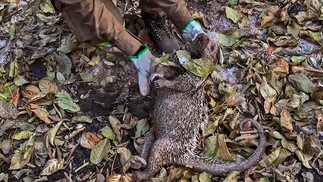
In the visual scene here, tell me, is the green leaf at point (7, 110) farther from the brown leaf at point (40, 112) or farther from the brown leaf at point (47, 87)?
the brown leaf at point (47, 87)

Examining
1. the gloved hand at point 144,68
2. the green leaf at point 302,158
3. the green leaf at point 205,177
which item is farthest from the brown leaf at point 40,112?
the green leaf at point 302,158

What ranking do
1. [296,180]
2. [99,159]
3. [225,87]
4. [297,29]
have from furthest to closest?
[297,29]
[225,87]
[99,159]
[296,180]

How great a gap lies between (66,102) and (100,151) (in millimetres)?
584

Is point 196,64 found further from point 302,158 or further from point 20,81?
point 20,81

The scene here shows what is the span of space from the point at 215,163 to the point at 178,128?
14.7 inches

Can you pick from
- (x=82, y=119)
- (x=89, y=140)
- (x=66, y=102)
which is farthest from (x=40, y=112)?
(x=89, y=140)

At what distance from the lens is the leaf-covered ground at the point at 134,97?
3.72 metres

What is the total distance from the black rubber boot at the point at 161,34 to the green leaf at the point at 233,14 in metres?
0.61

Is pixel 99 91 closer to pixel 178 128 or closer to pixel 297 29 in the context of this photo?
pixel 178 128

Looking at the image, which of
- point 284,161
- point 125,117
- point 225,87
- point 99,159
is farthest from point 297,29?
point 99,159

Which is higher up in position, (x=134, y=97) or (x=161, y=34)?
(x=161, y=34)

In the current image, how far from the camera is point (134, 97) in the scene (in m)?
4.16

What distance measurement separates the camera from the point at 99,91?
424 centimetres

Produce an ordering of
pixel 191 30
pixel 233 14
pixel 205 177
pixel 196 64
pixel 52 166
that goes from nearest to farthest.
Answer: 1. pixel 205 177
2. pixel 196 64
3. pixel 52 166
4. pixel 191 30
5. pixel 233 14
